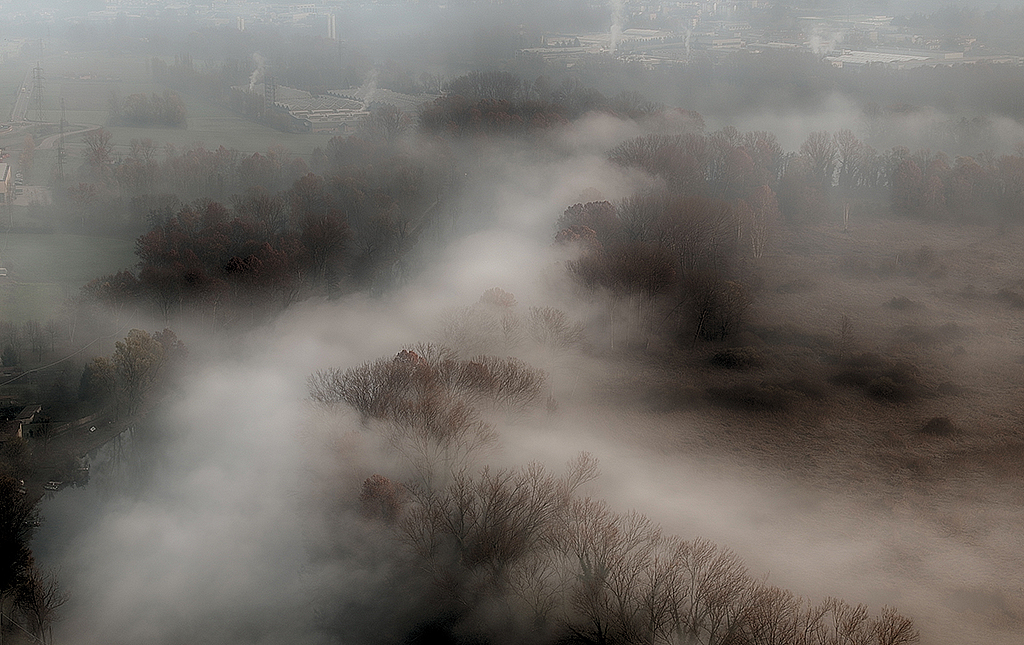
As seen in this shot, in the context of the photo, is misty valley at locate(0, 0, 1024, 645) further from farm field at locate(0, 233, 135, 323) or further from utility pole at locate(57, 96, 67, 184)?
utility pole at locate(57, 96, 67, 184)

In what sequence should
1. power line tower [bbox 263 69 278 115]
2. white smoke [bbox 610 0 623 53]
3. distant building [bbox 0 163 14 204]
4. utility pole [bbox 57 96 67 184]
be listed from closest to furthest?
distant building [bbox 0 163 14 204], utility pole [bbox 57 96 67 184], power line tower [bbox 263 69 278 115], white smoke [bbox 610 0 623 53]

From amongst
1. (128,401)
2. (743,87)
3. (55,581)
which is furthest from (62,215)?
Result: (743,87)

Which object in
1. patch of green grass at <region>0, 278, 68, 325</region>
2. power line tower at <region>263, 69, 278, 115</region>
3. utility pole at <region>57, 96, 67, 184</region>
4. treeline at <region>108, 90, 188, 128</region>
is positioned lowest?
patch of green grass at <region>0, 278, 68, 325</region>

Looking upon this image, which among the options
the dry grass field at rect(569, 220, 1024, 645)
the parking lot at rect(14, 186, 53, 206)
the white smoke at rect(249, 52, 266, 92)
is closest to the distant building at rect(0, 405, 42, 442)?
the dry grass field at rect(569, 220, 1024, 645)

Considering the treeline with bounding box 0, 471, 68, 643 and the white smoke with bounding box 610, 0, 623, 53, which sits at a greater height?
the white smoke with bounding box 610, 0, 623, 53

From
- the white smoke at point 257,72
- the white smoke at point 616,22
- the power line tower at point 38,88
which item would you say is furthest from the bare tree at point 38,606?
the white smoke at point 616,22

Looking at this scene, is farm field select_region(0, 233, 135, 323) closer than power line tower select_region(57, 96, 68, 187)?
Yes

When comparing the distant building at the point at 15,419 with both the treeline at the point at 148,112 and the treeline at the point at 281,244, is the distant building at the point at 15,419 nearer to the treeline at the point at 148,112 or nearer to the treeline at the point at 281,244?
the treeline at the point at 281,244
